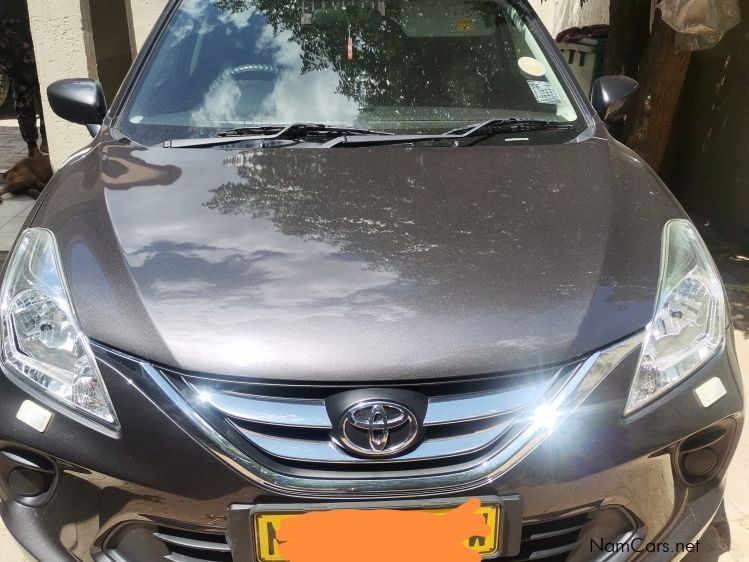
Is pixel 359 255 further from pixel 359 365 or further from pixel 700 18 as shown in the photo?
pixel 700 18

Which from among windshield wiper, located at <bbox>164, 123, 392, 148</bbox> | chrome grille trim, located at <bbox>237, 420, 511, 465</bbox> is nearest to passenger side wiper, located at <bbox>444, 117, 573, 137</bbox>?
windshield wiper, located at <bbox>164, 123, 392, 148</bbox>

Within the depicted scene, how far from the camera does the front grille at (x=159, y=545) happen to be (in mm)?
1613

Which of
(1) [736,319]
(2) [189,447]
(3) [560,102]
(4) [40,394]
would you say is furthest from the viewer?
(1) [736,319]

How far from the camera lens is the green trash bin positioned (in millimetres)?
5848

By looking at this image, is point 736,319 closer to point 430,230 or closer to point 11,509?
point 430,230

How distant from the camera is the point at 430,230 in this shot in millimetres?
1931

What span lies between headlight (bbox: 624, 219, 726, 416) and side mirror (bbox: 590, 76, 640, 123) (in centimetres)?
99

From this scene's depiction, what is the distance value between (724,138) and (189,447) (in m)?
4.82

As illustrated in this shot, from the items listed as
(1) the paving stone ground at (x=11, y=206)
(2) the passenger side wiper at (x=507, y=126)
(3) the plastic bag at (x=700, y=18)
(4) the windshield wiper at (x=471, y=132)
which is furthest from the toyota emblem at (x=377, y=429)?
(3) the plastic bag at (x=700, y=18)

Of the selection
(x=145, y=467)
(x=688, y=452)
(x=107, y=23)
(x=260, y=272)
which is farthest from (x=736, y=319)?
(x=107, y=23)

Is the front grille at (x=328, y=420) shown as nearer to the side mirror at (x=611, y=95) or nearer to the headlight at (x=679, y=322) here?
the headlight at (x=679, y=322)

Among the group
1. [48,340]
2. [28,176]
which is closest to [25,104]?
[28,176]

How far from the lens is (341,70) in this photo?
2680 mm

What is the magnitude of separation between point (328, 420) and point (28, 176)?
201 inches
